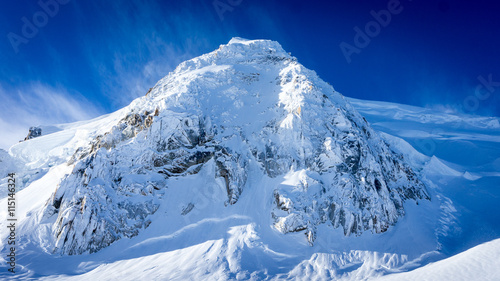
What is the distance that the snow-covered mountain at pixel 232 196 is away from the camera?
27422 mm

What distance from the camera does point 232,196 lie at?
3428cm

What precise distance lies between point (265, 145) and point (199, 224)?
52.3ft

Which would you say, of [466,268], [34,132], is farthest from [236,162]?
[34,132]

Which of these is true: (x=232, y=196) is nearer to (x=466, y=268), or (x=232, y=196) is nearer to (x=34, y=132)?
(x=466, y=268)

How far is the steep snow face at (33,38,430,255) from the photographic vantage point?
30344 mm

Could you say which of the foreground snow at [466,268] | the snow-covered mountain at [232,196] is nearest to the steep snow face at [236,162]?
the snow-covered mountain at [232,196]

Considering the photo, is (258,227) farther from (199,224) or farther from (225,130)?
(225,130)

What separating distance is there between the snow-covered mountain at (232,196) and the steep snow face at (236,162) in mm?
166

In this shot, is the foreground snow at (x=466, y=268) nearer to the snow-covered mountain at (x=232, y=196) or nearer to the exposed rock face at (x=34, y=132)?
the snow-covered mountain at (x=232, y=196)

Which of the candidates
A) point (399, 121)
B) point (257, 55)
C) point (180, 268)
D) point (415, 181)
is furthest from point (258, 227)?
point (399, 121)

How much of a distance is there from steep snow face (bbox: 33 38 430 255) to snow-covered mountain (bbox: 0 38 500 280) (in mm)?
166

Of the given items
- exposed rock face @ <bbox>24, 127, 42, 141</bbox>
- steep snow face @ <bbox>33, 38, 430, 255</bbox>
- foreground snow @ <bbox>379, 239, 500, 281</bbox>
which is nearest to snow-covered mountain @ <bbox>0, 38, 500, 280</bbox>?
steep snow face @ <bbox>33, 38, 430, 255</bbox>

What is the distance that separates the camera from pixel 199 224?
31.6 m

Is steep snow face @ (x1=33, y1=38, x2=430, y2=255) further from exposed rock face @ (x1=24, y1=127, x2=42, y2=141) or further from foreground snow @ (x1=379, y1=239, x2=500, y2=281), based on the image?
exposed rock face @ (x1=24, y1=127, x2=42, y2=141)
